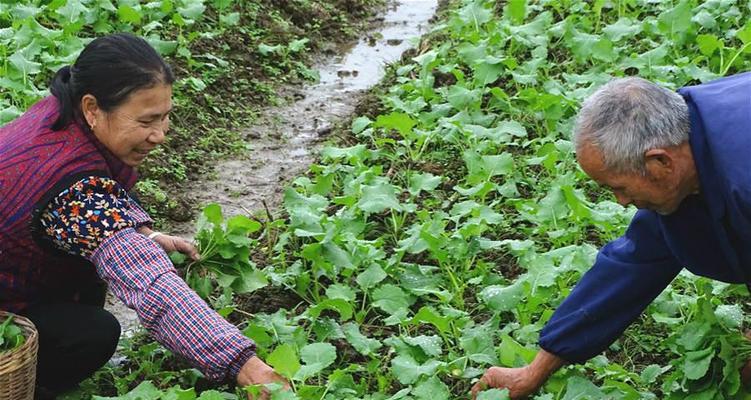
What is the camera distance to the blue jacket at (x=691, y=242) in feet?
9.33

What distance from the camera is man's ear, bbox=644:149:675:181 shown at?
9.46 ft

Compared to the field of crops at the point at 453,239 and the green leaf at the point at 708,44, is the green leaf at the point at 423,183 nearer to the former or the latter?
the field of crops at the point at 453,239

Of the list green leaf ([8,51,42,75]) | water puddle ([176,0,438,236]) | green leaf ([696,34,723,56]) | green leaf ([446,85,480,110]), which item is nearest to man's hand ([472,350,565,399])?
water puddle ([176,0,438,236])

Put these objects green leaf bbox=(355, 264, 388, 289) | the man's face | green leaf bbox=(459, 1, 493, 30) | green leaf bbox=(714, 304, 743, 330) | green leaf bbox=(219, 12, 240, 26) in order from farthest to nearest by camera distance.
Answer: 1. green leaf bbox=(219, 12, 240, 26)
2. green leaf bbox=(459, 1, 493, 30)
3. green leaf bbox=(355, 264, 388, 289)
4. green leaf bbox=(714, 304, 743, 330)
5. the man's face

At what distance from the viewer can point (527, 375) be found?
11.6ft

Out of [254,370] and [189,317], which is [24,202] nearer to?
[189,317]

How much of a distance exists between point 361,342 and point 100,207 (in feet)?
3.22

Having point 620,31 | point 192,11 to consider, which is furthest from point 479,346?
point 192,11

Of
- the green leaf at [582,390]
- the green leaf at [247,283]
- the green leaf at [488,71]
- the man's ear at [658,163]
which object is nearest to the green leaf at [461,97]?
the green leaf at [488,71]

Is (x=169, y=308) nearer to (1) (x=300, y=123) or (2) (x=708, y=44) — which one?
(1) (x=300, y=123)

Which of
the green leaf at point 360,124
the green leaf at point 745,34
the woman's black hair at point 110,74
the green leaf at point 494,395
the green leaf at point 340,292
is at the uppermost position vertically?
the woman's black hair at point 110,74

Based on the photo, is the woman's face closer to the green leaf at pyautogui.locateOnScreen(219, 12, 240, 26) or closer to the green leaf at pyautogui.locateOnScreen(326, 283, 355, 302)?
the green leaf at pyautogui.locateOnScreen(326, 283, 355, 302)

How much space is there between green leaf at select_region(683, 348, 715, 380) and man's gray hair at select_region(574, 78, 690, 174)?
803 millimetres

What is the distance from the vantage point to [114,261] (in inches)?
135
